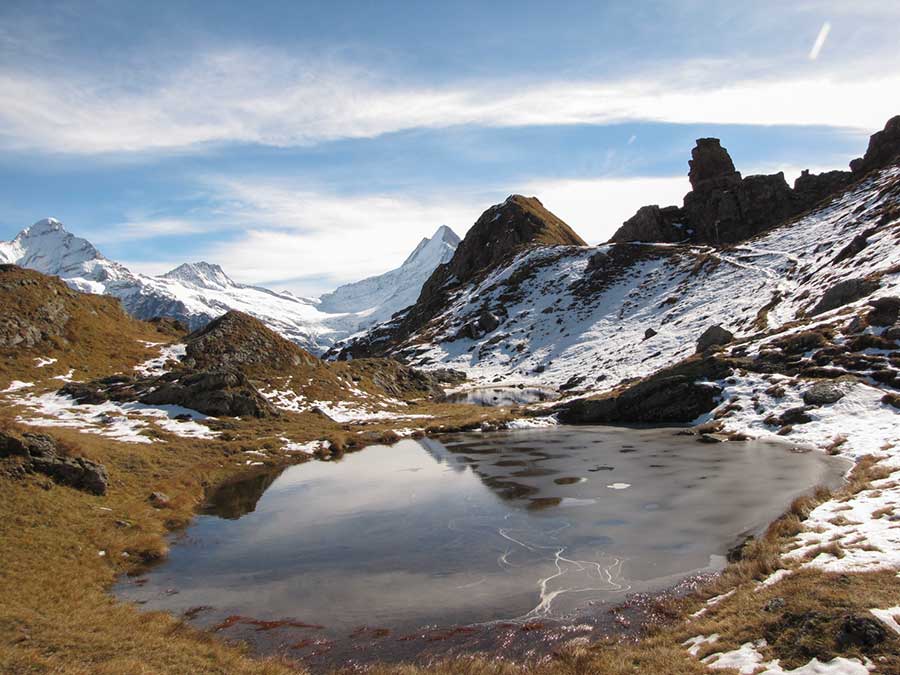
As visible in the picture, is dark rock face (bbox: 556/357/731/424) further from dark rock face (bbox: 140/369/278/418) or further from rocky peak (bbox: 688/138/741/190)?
rocky peak (bbox: 688/138/741/190)

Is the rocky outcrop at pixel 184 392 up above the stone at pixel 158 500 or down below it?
above

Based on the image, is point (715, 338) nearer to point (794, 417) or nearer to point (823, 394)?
point (823, 394)

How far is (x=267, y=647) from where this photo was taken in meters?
14.5

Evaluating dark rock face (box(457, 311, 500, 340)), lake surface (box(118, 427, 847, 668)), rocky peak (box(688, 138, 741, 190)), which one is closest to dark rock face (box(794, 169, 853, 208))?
rocky peak (box(688, 138, 741, 190))

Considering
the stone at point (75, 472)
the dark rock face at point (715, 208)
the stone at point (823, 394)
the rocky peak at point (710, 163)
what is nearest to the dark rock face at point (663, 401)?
the stone at point (823, 394)

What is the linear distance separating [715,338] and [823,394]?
2885 centimetres

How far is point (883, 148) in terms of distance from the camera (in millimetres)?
135500

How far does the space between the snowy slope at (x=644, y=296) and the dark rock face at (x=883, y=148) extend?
689 inches

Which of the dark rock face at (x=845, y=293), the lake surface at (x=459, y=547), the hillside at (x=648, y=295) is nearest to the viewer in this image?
the lake surface at (x=459, y=547)

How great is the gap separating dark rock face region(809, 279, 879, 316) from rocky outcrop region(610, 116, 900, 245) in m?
88.1

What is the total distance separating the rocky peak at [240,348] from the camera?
213 feet

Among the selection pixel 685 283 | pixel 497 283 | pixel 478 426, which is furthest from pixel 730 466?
pixel 497 283

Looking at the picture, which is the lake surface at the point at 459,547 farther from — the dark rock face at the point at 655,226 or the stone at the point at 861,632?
the dark rock face at the point at 655,226

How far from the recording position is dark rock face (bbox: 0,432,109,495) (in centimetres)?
2381
